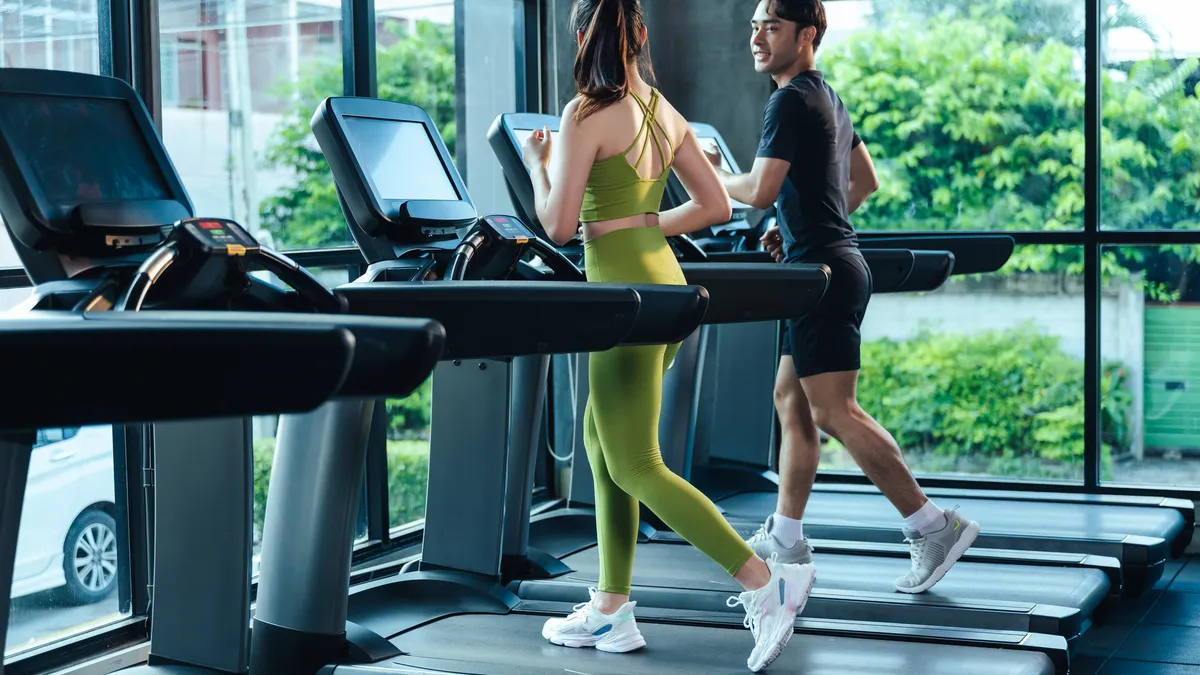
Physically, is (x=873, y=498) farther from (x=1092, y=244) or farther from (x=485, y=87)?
(x=485, y=87)

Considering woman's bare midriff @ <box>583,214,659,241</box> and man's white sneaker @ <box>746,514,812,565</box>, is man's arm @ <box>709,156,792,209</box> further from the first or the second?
man's white sneaker @ <box>746,514,812,565</box>

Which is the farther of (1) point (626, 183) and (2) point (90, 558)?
(2) point (90, 558)

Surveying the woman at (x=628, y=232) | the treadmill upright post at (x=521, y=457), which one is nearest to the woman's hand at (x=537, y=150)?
the woman at (x=628, y=232)

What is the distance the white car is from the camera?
3.19m

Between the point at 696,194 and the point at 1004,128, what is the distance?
9.47ft

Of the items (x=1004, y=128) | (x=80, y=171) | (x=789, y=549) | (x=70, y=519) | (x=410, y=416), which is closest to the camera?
(x=80, y=171)

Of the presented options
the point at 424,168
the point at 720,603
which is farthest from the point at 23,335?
the point at 720,603

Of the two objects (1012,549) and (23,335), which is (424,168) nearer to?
(23,335)

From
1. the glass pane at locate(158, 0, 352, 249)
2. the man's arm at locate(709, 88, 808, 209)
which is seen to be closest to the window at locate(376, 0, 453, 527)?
the glass pane at locate(158, 0, 352, 249)

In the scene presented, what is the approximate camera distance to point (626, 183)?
9.04ft

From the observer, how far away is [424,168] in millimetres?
3166

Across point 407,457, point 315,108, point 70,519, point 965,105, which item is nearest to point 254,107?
point 315,108

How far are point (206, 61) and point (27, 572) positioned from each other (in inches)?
63.2

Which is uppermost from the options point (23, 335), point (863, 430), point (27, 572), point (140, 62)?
point (140, 62)
